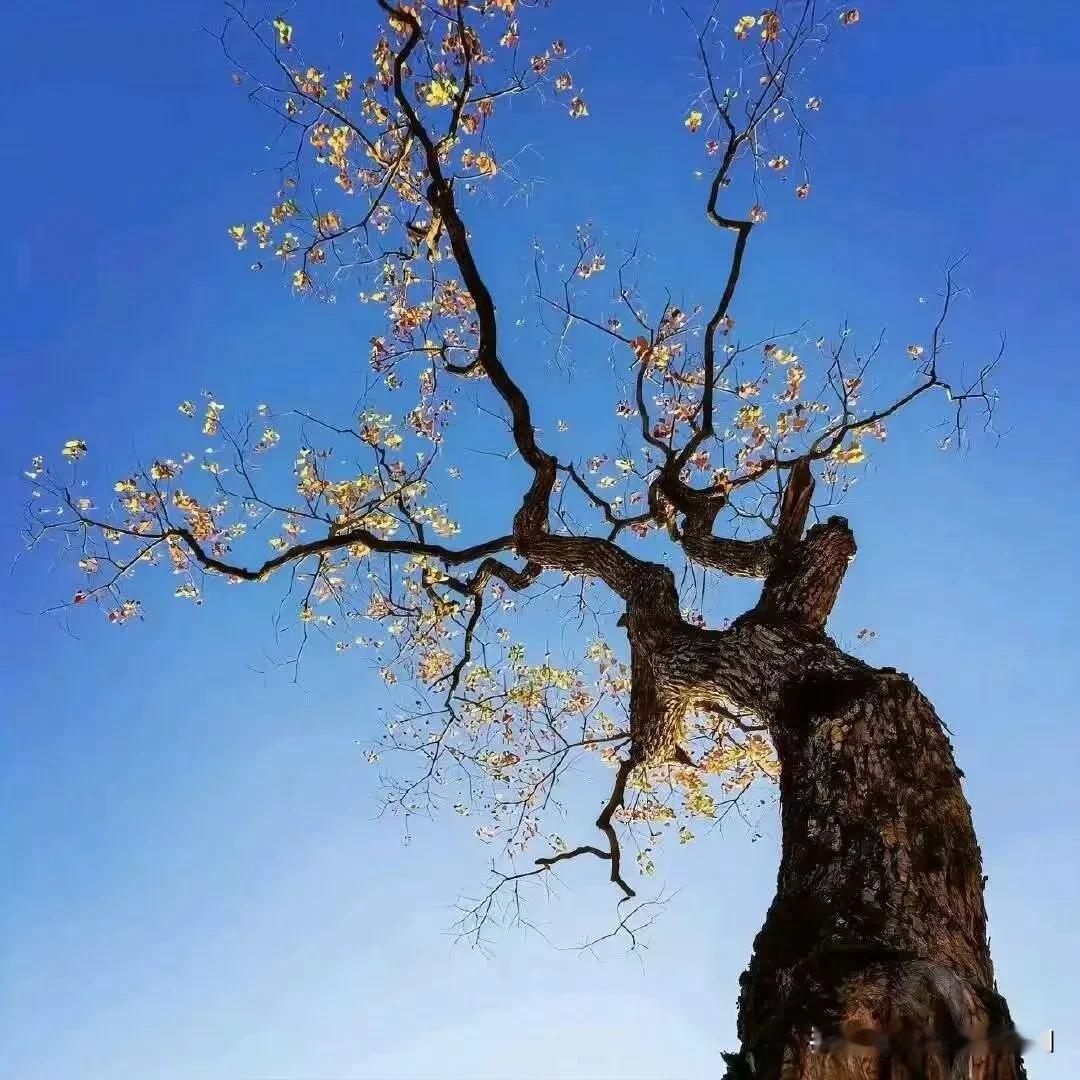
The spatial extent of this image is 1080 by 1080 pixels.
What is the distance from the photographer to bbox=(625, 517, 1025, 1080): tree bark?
8.80 feet

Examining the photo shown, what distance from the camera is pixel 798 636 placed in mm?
5590

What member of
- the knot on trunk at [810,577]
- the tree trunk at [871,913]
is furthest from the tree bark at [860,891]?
the knot on trunk at [810,577]

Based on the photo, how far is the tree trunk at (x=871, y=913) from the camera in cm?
267

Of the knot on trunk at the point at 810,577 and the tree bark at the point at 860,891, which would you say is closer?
the tree bark at the point at 860,891

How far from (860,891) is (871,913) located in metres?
0.12

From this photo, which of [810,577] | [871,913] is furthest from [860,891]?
[810,577]

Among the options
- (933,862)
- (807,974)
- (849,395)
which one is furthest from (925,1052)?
(849,395)

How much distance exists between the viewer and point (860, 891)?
3.41 meters

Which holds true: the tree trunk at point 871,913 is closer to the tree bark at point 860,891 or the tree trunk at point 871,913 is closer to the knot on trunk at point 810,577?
the tree bark at point 860,891

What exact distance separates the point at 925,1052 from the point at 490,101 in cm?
824

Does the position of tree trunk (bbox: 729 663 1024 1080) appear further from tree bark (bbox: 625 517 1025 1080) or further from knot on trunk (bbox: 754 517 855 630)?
knot on trunk (bbox: 754 517 855 630)

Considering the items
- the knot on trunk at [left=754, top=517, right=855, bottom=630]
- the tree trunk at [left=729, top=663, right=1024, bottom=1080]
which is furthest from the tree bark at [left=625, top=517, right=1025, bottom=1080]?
the knot on trunk at [left=754, top=517, right=855, bottom=630]

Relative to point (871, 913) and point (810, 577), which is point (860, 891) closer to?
point (871, 913)

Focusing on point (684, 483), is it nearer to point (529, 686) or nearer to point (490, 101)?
point (529, 686)
